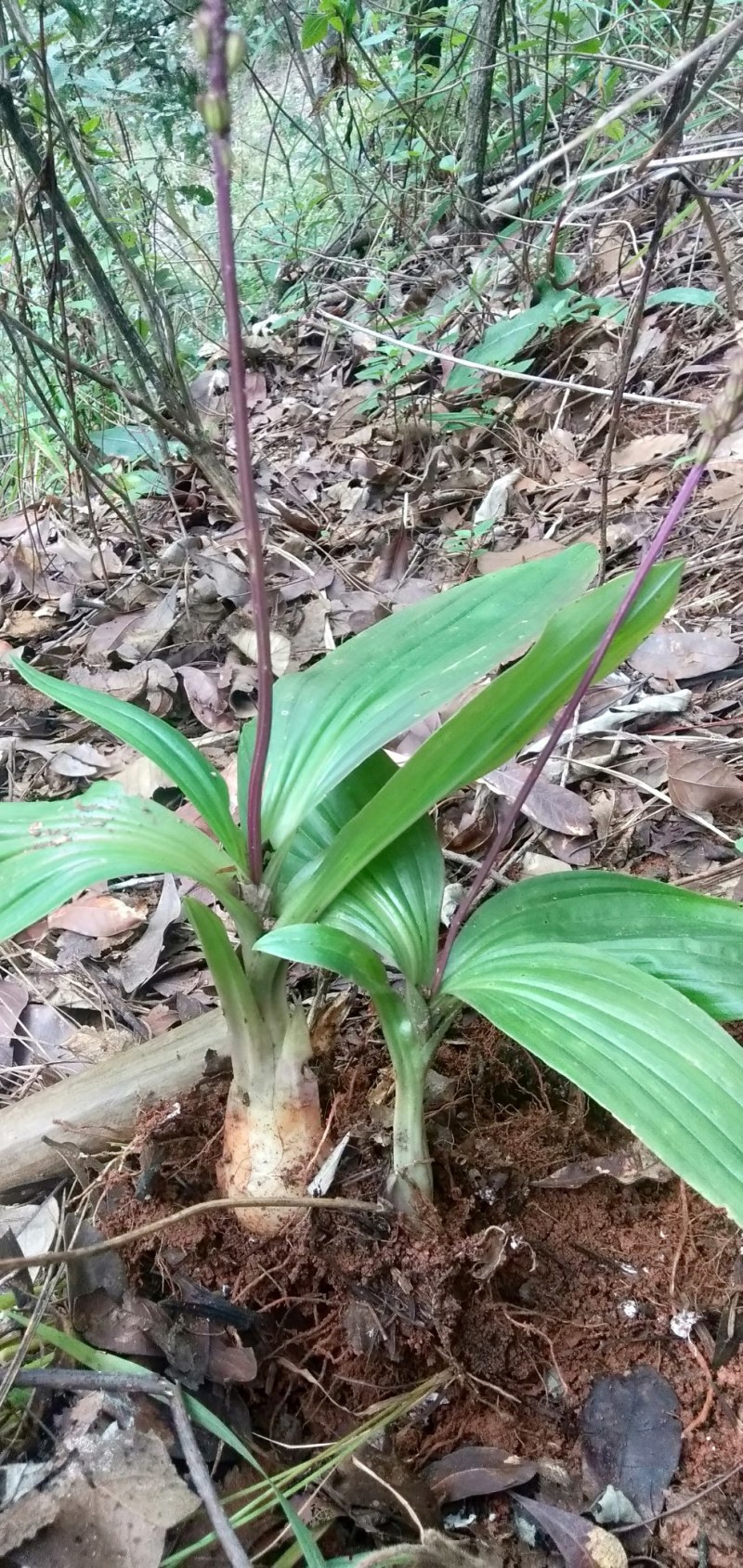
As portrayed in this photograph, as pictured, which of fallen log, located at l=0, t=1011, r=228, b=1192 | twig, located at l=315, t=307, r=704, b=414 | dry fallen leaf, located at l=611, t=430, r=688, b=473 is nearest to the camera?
fallen log, located at l=0, t=1011, r=228, b=1192

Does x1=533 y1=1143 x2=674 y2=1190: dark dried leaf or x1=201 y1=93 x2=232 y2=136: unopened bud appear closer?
x1=201 y1=93 x2=232 y2=136: unopened bud

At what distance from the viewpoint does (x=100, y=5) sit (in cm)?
281

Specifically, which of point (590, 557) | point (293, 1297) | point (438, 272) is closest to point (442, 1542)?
point (293, 1297)

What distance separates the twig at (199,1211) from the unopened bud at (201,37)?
0.79 meters

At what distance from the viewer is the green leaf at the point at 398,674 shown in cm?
81

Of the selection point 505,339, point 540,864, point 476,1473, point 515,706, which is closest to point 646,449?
point 505,339

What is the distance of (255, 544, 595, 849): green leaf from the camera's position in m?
0.81

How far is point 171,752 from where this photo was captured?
863 millimetres

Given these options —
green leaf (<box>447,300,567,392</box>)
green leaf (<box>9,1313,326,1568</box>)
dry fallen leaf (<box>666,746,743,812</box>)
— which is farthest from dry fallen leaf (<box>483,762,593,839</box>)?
green leaf (<box>447,300,567,392</box>)

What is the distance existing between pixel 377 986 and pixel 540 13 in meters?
3.50

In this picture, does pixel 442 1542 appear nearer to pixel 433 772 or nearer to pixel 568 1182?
pixel 568 1182

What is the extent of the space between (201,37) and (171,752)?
57 cm

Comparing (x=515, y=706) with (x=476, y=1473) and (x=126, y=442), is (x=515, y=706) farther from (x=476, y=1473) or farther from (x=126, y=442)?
(x=126, y=442)

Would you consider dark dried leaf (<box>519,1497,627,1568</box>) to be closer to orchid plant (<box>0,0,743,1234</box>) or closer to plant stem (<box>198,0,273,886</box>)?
orchid plant (<box>0,0,743,1234</box>)
